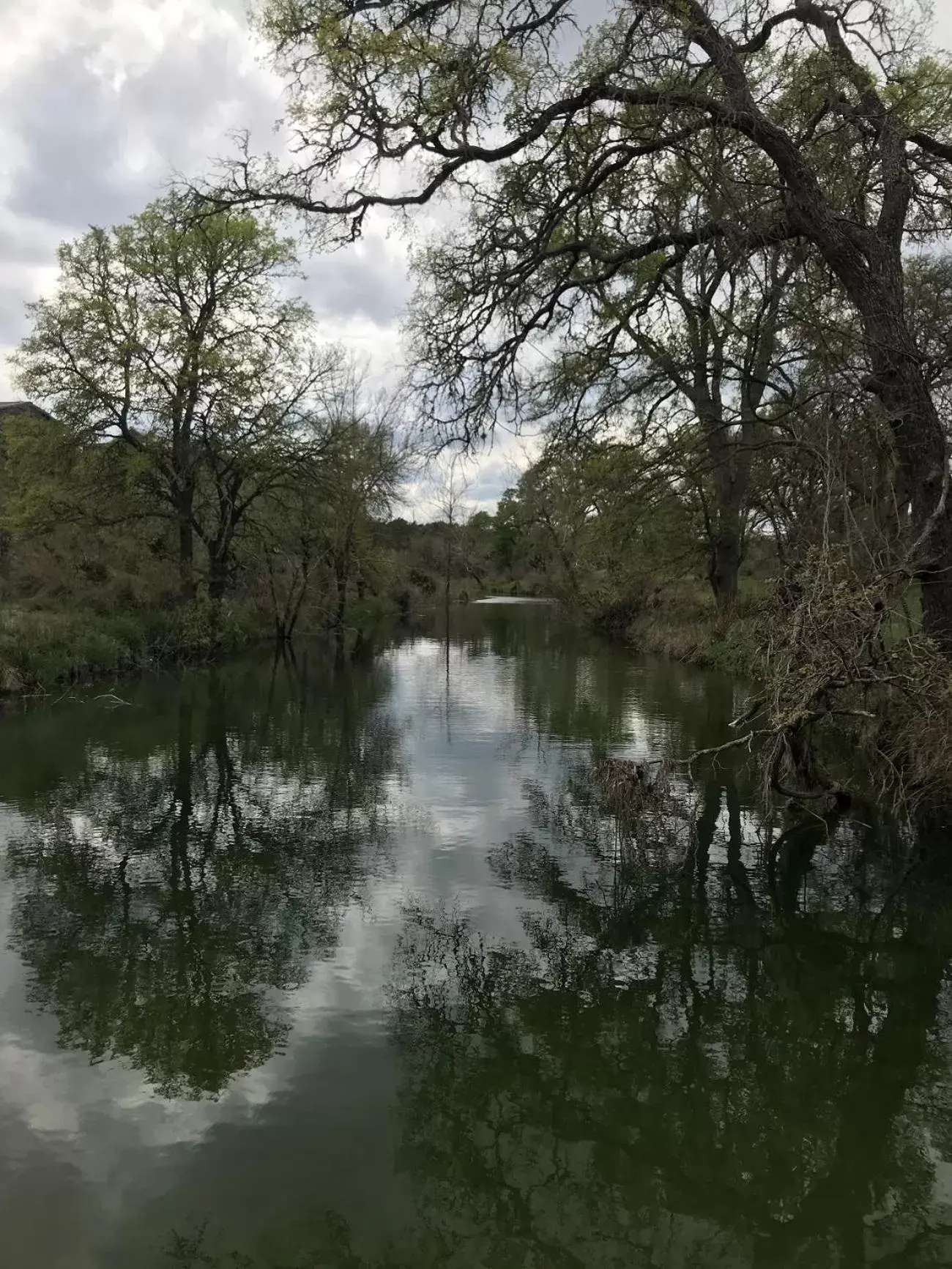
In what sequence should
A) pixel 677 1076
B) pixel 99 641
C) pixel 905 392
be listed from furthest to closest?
1. pixel 99 641
2. pixel 905 392
3. pixel 677 1076

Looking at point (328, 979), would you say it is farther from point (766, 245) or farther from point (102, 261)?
point (102, 261)

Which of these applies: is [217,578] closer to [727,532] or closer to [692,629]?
[692,629]

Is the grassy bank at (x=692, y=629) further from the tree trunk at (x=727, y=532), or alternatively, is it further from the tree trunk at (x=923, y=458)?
the tree trunk at (x=923, y=458)

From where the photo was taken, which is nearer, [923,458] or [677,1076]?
[677,1076]

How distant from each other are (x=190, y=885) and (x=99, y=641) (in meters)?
12.8

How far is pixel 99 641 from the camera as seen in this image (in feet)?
60.2

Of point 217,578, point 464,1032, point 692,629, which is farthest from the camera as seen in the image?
point 217,578

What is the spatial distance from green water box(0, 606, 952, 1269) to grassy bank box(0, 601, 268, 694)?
6582 mm

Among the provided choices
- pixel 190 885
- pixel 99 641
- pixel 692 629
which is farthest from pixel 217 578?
pixel 190 885

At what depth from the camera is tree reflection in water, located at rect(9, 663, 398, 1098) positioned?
16.1ft

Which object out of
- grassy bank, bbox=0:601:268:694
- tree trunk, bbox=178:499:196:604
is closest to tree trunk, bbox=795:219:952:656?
grassy bank, bbox=0:601:268:694

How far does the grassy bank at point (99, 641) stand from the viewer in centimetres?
1594

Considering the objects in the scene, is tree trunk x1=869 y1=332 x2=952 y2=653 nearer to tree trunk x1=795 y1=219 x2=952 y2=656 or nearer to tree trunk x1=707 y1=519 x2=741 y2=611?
tree trunk x1=795 y1=219 x2=952 y2=656

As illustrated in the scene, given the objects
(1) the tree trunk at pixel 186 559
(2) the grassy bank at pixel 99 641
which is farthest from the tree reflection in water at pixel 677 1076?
(1) the tree trunk at pixel 186 559
